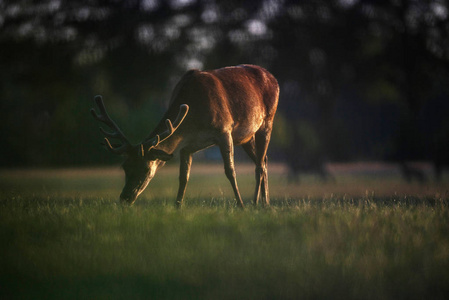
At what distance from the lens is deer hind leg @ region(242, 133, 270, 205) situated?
27.0 ft

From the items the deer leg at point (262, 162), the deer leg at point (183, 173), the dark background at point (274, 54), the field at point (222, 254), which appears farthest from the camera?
the dark background at point (274, 54)

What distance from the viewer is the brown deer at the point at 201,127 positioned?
6.52 metres

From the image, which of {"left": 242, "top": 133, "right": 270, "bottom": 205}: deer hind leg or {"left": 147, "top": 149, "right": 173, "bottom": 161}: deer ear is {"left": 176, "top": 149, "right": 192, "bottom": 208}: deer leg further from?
{"left": 242, "top": 133, "right": 270, "bottom": 205}: deer hind leg

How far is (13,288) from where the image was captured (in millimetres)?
3799

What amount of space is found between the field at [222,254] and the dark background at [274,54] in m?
5.65

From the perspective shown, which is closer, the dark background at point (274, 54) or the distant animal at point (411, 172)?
the dark background at point (274, 54)

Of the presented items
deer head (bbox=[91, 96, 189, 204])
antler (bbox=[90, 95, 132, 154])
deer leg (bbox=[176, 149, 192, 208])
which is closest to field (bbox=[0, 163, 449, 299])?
deer head (bbox=[91, 96, 189, 204])

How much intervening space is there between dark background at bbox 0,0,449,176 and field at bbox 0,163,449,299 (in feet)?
18.6

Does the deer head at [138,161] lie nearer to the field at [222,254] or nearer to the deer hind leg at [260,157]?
the field at [222,254]

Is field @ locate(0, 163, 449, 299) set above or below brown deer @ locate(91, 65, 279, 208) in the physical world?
below

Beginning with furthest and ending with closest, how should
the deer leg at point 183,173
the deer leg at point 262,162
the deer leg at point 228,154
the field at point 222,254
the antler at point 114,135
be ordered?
the deer leg at point 262,162 < the deer leg at point 183,173 < the deer leg at point 228,154 < the antler at point 114,135 < the field at point 222,254

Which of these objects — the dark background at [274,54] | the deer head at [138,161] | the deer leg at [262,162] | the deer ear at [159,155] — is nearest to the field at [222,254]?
the deer head at [138,161]

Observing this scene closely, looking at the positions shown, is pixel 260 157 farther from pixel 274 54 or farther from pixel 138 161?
pixel 274 54

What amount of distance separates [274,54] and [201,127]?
5477mm
